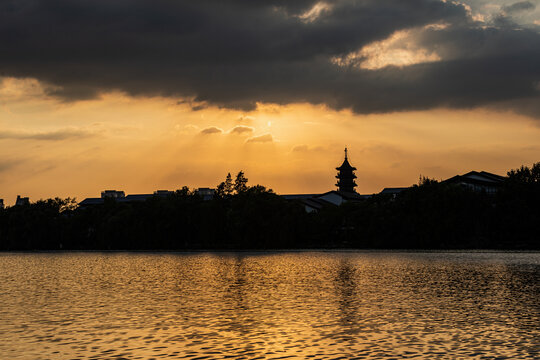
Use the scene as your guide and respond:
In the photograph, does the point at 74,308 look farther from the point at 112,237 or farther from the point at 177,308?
the point at 112,237

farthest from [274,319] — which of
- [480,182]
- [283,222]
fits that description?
[480,182]

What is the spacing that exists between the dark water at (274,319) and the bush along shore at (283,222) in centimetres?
6470

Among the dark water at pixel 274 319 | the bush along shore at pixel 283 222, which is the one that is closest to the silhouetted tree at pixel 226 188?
the bush along shore at pixel 283 222

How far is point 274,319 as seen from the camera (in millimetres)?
24047

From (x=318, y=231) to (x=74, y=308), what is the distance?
310ft

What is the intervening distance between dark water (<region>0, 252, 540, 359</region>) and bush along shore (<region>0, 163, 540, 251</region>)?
64.7 meters

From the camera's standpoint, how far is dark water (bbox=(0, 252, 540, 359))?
18.0 m

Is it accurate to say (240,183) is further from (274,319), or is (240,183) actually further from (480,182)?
(274,319)

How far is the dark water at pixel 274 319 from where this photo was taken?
1795 centimetres

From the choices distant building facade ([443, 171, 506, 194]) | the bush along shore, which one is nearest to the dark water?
the bush along shore

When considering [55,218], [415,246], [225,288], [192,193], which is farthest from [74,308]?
[55,218]

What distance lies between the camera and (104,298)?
1265 inches

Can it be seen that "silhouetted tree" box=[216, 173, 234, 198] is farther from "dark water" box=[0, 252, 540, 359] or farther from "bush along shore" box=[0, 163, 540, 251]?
"dark water" box=[0, 252, 540, 359]

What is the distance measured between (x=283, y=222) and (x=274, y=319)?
9157cm
